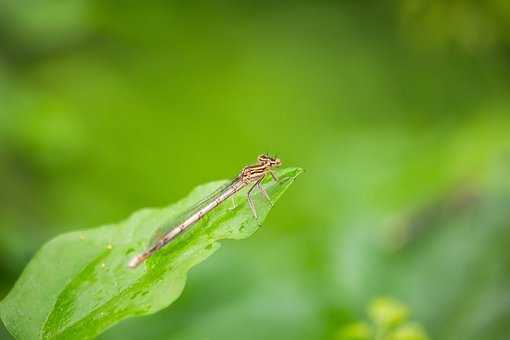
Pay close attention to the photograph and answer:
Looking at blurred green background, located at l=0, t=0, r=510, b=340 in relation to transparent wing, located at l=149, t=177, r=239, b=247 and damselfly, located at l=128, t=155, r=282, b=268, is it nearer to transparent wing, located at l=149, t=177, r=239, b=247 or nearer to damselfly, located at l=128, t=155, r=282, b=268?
damselfly, located at l=128, t=155, r=282, b=268

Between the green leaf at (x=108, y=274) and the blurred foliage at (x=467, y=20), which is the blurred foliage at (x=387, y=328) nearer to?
the green leaf at (x=108, y=274)

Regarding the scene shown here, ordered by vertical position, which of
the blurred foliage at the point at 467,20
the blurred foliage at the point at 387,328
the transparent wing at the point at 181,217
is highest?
the blurred foliage at the point at 467,20

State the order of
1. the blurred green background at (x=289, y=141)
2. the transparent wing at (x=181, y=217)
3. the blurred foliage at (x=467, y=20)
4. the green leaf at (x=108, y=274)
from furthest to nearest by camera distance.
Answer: the blurred foliage at (x=467, y=20) < the blurred green background at (x=289, y=141) < the transparent wing at (x=181, y=217) < the green leaf at (x=108, y=274)

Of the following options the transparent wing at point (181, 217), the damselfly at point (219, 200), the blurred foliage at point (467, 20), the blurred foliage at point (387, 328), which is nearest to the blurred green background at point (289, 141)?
the blurred foliage at point (467, 20)

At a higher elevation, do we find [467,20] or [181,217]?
[467,20]

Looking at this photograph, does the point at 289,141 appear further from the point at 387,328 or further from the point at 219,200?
the point at 219,200

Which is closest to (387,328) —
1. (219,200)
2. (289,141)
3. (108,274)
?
(219,200)
